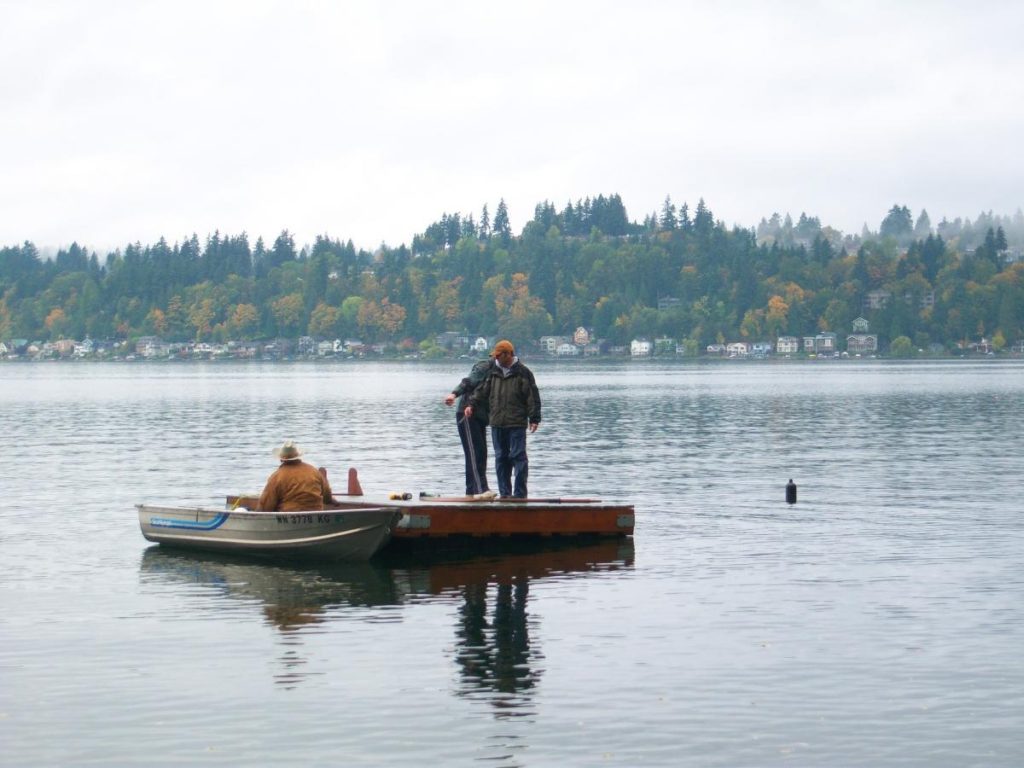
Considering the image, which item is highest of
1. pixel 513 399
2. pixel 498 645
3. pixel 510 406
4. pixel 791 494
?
pixel 513 399

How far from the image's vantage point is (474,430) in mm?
27281

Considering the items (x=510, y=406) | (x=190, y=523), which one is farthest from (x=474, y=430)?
(x=190, y=523)

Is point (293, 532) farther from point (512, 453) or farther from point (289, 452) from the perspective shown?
point (512, 453)

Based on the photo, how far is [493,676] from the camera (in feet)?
54.7

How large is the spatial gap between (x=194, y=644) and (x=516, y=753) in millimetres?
5910

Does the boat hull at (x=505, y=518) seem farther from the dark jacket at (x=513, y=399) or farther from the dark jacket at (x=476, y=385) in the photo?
the dark jacket at (x=476, y=385)

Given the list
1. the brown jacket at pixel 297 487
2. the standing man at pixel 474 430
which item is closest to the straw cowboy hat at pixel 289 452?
the brown jacket at pixel 297 487

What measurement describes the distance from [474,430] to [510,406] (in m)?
1.16

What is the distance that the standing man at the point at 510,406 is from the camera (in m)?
26.4

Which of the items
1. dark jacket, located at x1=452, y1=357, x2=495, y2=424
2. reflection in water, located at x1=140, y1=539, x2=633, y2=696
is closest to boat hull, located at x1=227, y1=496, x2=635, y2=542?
reflection in water, located at x1=140, y1=539, x2=633, y2=696

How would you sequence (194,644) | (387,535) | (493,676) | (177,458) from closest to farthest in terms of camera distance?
1. (493,676)
2. (194,644)
3. (387,535)
4. (177,458)

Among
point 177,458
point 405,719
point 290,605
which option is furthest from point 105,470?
point 405,719

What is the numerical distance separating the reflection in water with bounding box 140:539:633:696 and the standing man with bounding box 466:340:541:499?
1599 mm

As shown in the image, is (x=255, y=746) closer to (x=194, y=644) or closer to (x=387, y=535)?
(x=194, y=644)
